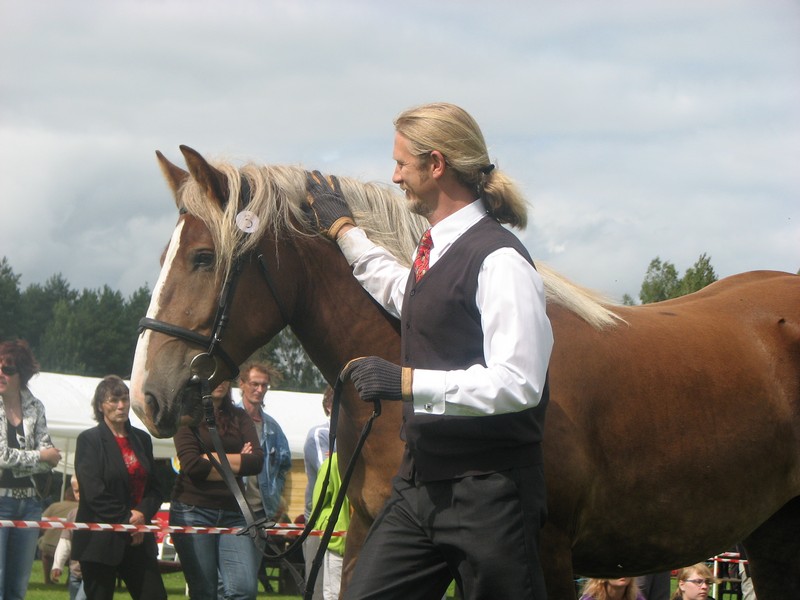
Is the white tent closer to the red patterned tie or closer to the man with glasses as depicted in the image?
the man with glasses

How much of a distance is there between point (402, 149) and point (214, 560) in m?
4.51

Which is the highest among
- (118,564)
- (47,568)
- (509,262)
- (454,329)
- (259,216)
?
(259,216)

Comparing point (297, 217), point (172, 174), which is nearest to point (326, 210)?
point (297, 217)

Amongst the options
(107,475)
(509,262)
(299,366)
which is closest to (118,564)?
(107,475)

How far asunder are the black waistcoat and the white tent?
14118 mm

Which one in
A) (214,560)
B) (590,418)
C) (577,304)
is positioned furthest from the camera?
(214,560)

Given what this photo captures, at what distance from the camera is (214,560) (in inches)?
267

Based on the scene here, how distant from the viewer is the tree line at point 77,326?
265 feet

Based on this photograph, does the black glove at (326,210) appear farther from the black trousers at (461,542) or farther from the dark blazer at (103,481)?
the dark blazer at (103,481)

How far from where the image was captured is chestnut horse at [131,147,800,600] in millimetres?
3492

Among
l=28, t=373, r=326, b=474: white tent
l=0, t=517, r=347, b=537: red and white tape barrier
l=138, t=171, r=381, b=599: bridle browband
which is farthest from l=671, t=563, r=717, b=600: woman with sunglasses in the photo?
l=28, t=373, r=326, b=474: white tent

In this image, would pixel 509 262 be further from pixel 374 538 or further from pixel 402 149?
pixel 374 538

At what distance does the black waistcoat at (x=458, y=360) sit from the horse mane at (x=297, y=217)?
0.88m

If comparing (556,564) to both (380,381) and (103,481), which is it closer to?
(380,381)
